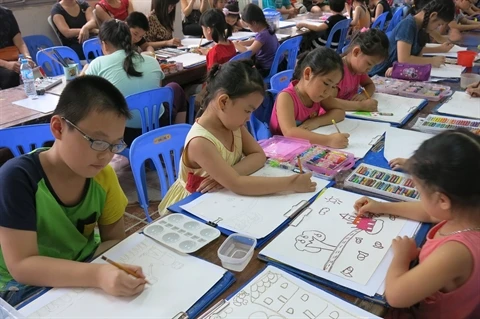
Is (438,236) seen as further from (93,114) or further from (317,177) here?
(93,114)

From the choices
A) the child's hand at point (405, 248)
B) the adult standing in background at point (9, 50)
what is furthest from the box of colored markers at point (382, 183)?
the adult standing in background at point (9, 50)

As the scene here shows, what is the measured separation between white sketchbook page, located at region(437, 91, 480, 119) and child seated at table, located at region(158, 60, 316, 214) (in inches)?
42.4

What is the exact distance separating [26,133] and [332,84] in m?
1.40

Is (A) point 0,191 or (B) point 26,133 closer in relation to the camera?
(A) point 0,191

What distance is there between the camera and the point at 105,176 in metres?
1.26

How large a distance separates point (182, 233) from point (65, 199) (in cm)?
33

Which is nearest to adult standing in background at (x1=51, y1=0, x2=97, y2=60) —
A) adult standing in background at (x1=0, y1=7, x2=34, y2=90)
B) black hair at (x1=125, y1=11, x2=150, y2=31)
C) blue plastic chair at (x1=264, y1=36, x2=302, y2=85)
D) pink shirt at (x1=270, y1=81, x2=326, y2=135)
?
adult standing in background at (x1=0, y1=7, x2=34, y2=90)

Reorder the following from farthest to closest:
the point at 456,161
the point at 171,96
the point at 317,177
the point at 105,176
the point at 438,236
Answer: the point at 171,96
the point at 317,177
the point at 105,176
the point at 438,236
the point at 456,161

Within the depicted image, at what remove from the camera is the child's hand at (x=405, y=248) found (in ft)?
3.33

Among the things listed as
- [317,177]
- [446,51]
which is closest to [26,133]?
[317,177]

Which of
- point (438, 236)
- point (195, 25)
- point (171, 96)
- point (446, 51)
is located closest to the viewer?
point (438, 236)

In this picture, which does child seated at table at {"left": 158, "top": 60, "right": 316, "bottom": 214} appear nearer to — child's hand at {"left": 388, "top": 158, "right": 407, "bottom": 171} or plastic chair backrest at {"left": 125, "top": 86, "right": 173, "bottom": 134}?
child's hand at {"left": 388, "top": 158, "right": 407, "bottom": 171}

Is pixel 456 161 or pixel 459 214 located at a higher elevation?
pixel 456 161

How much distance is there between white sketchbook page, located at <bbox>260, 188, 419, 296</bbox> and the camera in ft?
3.26
